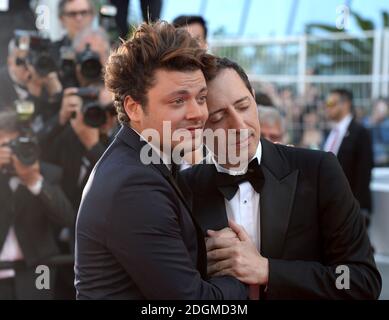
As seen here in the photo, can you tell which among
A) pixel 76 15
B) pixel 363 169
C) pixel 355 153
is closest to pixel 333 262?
pixel 76 15

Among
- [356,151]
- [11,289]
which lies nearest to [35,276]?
[11,289]

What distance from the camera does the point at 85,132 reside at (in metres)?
4.09

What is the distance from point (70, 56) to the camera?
410 cm

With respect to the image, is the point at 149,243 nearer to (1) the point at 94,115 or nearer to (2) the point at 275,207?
(2) the point at 275,207

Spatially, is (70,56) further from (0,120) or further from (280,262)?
(280,262)

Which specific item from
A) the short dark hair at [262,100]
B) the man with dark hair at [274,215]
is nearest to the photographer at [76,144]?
the short dark hair at [262,100]

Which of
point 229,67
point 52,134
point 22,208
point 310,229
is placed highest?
point 229,67

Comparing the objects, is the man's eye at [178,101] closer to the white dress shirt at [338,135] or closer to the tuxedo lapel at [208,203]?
the tuxedo lapel at [208,203]

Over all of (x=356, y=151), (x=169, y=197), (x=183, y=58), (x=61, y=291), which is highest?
(x=183, y=58)

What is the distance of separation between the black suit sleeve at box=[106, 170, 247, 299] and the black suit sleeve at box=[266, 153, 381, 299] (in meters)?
0.35

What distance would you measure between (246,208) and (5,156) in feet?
6.66

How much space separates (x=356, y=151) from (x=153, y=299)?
5.12m

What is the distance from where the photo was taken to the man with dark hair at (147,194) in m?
1.80

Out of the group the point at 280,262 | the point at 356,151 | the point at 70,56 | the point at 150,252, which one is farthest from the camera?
the point at 356,151
